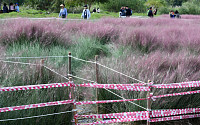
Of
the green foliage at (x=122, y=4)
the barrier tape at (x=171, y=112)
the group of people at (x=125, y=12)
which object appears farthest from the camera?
the green foliage at (x=122, y=4)

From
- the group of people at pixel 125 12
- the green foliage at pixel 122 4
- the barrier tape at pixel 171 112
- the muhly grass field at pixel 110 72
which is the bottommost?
the barrier tape at pixel 171 112

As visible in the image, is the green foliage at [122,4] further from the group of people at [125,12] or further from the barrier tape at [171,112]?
the barrier tape at [171,112]

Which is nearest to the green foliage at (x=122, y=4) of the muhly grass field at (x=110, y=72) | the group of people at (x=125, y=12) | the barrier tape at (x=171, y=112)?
the group of people at (x=125, y=12)

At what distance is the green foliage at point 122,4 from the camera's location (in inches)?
1373

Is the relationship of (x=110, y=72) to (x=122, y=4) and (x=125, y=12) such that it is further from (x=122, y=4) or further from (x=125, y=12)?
(x=122, y=4)

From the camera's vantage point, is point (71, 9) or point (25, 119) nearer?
point (25, 119)

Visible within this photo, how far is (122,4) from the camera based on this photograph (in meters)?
34.6

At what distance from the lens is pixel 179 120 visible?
11.4ft

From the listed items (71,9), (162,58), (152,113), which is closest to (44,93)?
(152,113)

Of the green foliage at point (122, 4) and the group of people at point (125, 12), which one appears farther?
the green foliage at point (122, 4)

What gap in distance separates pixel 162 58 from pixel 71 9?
29084mm

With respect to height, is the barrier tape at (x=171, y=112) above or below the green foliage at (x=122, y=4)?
below

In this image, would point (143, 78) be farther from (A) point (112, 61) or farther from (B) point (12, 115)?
(B) point (12, 115)

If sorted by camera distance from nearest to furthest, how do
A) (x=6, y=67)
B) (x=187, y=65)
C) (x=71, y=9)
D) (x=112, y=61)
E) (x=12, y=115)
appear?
(x=12, y=115)
(x=6, y=67)
(x=187, y=65)
(x=112, y=61)
(x=71, y=9)
